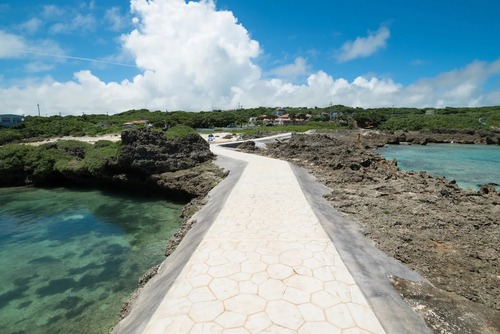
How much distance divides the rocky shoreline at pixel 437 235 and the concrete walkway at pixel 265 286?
4.86ft

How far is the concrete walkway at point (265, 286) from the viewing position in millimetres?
4223

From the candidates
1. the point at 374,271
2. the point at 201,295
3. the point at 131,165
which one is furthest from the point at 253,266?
the point at 131,165

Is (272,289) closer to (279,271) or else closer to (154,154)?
(279,271)

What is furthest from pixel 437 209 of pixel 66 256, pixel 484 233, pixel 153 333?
pixel 66 256

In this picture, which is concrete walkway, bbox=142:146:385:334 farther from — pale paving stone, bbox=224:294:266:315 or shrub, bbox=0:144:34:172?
shrub, bbox=0:144:34:172

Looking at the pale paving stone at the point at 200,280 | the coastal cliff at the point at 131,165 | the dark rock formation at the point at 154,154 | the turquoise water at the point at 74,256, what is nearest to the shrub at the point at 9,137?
the coastal cliff at the point at 131,165

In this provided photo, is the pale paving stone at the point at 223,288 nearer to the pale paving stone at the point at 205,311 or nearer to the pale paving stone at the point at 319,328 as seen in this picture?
the pale paving stone at the point at 205,311

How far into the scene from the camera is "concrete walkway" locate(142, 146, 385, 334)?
166 inches

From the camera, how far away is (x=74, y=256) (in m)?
10.8

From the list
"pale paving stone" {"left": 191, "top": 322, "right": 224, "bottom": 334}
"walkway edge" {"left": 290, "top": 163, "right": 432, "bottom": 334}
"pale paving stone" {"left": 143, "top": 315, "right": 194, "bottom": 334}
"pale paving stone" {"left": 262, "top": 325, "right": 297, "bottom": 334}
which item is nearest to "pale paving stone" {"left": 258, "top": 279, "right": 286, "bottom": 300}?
"pale paving stone" {"left": 262, "top": 325, "right": 297, "bottom": 334}

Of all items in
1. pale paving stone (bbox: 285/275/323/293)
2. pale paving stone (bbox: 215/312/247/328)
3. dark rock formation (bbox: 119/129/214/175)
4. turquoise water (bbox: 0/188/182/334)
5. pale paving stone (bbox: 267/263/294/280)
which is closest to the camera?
pale paving stone (bbox: 215/312/247/328)

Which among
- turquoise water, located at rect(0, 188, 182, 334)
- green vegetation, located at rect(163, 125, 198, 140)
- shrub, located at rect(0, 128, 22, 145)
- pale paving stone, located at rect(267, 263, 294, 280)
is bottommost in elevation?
turquoise water, located at rect(0, 188, 182, 334)

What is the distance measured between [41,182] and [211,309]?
77.2 feet

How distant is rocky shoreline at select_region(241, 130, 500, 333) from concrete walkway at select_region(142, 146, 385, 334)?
1481mm
